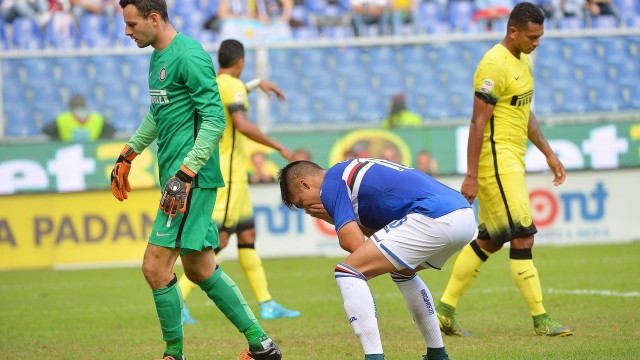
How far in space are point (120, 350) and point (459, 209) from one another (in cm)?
327

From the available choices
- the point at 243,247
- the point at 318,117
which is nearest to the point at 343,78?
the point at 318,117

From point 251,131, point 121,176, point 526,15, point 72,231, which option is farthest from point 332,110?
point 121,176

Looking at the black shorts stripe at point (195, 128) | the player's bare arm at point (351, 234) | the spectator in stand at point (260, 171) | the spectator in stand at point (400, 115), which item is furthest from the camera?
the spectator in stand at point (400, 115)

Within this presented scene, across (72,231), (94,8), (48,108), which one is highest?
(94,8)

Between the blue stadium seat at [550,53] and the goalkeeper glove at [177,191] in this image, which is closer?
the goalkeeper glove at [177,191]

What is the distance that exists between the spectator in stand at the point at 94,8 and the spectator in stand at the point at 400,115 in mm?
6811

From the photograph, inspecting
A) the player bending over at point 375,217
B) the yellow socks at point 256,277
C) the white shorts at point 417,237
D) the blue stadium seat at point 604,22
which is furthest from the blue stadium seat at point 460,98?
the white shorts at point 417,237

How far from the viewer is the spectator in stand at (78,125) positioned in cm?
1783

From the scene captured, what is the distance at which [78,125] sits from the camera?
1811 cm

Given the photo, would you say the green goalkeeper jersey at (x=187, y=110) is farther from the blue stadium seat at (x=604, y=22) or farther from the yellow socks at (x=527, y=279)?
the blue stadium seat at (x=604, y=22)

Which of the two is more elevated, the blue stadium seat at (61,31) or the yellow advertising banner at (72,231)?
the blue stadium seat at (61,31)

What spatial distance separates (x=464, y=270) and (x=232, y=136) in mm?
2841

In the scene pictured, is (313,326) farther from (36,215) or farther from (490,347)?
(36,215)

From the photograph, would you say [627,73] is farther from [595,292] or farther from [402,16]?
[595,292]
